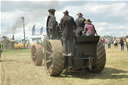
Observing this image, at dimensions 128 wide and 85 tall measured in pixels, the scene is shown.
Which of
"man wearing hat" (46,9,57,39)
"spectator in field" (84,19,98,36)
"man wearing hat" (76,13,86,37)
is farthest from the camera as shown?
"man wearing hat" (46,9,57,39)

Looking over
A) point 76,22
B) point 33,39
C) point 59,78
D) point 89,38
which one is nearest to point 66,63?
point 59,78

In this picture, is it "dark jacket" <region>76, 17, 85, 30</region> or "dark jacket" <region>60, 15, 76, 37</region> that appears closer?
"dark jacket" <region>60, 15, 76, 37</region>

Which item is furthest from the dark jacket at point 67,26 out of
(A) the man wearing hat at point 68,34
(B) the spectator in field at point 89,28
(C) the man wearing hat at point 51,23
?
(C) the man wearing hat at point 51,23

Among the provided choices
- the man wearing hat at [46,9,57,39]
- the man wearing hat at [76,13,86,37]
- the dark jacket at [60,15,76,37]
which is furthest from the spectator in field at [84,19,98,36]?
the man wearing hat at [46,9,57,39]

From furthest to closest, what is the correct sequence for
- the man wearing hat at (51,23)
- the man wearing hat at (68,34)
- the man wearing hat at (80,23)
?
the man wearing hat at (51,23), the man wearing hat at (80,23), the man wearing hat at (68,34)

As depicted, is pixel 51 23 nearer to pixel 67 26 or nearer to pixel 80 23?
pixel 80 23

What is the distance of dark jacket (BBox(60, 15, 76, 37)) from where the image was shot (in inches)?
333

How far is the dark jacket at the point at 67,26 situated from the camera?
27.7 ft

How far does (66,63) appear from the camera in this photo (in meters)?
8.37

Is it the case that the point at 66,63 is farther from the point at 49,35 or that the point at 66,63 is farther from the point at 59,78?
the point at 49,35

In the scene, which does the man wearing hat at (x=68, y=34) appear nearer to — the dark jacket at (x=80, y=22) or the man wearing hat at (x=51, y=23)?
the dark jacket at (x=80, y=22)

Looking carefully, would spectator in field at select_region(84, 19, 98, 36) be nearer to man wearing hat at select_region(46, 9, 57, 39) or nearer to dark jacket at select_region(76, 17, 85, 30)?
dark jacket at select_region(76, 17, 85, 30)

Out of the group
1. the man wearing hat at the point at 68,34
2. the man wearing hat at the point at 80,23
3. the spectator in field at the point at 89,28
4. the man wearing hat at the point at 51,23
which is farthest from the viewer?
the man wearing hat at the point at 51,23

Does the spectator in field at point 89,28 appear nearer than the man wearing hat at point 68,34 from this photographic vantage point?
No
